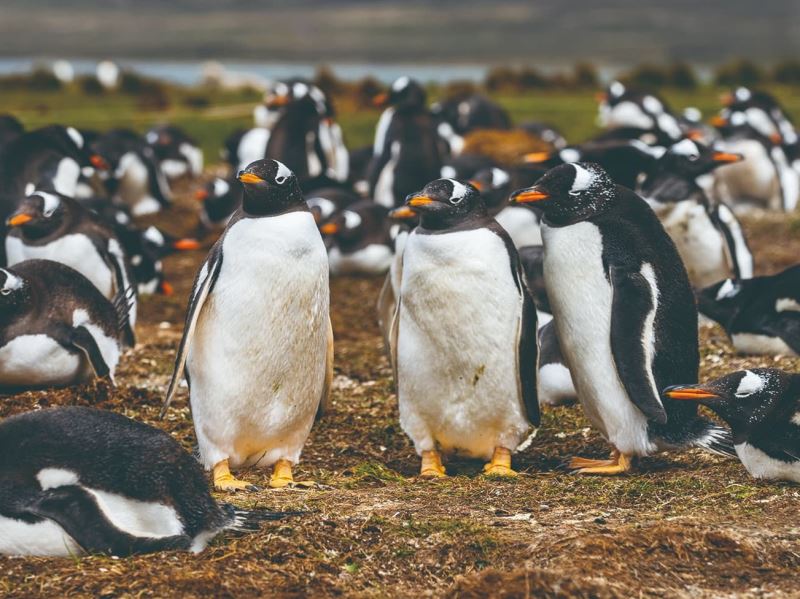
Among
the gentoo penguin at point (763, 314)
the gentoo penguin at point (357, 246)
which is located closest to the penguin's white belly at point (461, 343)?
the gentoo penguin at point (763, 314)

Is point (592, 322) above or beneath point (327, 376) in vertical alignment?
above

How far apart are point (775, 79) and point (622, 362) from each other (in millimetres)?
29959

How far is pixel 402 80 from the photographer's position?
13.6 metres

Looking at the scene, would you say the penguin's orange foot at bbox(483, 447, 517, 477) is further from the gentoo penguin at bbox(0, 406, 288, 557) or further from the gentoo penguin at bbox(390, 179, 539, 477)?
the gentoo penguin at bbox(0, 406, 288, 557)

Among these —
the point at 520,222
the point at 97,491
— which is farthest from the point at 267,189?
the point at 520,222

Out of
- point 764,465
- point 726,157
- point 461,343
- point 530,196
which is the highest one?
point 530,196

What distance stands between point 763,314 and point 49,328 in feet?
12.9

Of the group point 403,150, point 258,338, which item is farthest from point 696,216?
point 403,150

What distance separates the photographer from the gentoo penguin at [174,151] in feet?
59.2

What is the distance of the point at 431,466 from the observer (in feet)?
19.3

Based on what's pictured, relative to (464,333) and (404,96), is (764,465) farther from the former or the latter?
(404,96)

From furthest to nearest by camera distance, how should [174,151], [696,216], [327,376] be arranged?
[174,151]
[696,216]
[327,376]

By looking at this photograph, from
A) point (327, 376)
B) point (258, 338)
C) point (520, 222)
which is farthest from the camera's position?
point (520, 222)

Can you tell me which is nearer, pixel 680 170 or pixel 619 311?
→ pixel 619 311
